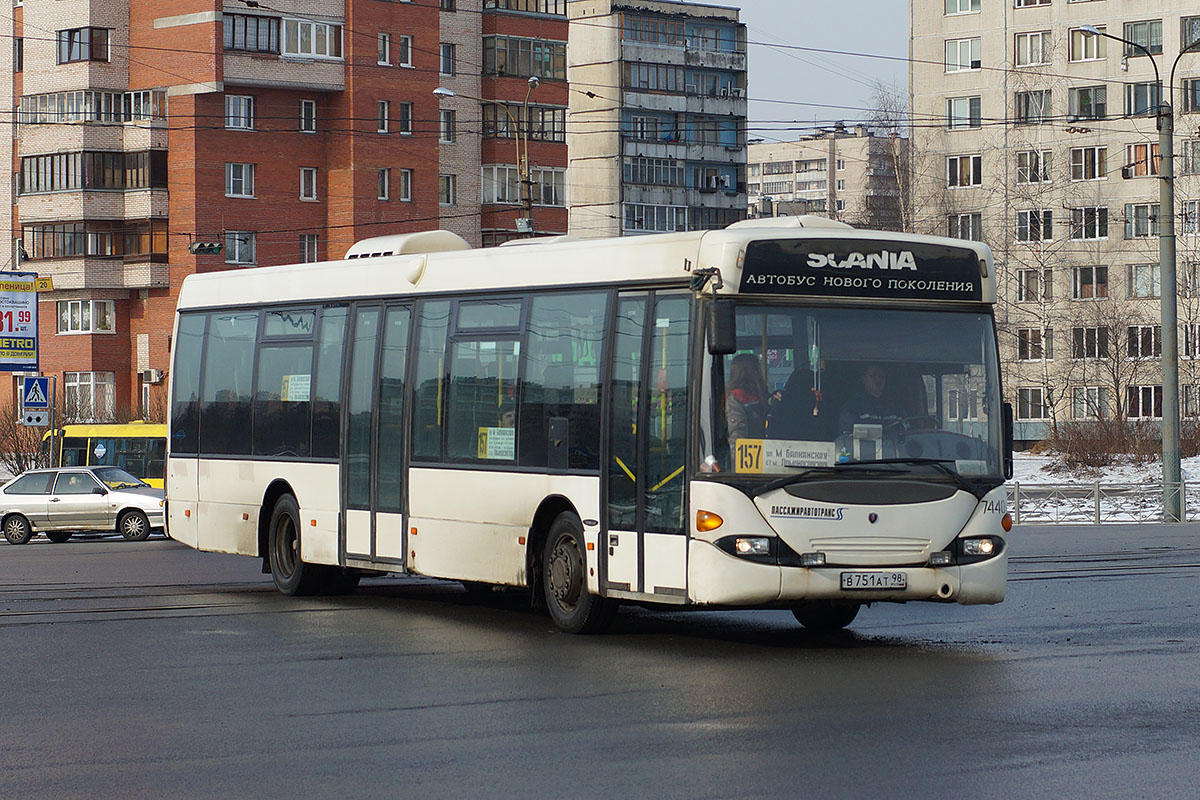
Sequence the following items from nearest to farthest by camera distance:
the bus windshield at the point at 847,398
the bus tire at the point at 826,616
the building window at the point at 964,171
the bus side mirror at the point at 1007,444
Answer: the bus windshield at the point at 847,398 < the bus side mirror at the point at 1007,444 < the bus tire at the point at 826,616 < the building window at the point at 964,171

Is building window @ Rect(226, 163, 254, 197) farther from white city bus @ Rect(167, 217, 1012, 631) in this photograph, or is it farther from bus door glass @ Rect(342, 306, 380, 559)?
white city bus @ Rect(167, 217, 1012, 631)

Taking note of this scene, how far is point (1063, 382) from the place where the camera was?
287 feet

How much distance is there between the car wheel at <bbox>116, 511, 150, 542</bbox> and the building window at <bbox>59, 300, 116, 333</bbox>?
137 ft

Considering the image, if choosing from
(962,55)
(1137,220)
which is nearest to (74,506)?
(1137,220)

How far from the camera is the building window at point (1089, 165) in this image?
8856 cm

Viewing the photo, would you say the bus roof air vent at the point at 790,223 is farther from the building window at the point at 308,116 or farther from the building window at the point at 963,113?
the building window at the point at 963,113

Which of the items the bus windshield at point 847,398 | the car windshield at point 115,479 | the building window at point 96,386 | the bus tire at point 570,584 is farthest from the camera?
the building window at point 96,386

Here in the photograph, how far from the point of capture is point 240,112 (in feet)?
243

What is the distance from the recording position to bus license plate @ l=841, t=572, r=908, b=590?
1291cm

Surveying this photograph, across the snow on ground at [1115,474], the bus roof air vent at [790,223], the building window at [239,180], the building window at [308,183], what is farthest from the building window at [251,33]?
the bus roof air vent at [790,223]

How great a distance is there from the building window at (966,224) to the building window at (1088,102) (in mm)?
6092

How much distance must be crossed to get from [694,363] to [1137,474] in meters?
48.2

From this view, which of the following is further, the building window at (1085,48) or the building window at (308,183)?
the building window at (1085,48)

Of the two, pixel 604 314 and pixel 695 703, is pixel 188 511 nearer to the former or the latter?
pixel 604 314
